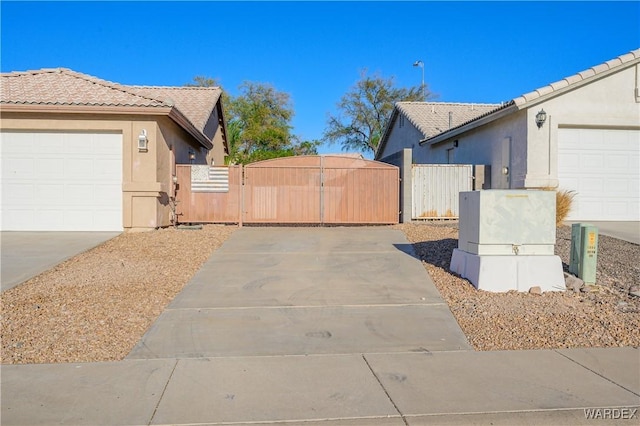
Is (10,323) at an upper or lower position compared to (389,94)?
lower

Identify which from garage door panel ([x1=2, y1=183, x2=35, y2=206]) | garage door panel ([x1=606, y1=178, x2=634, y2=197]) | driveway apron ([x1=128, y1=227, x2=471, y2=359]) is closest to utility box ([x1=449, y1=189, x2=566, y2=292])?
driveway apron ([x1=128, y1=227, x2=471, y2=359])

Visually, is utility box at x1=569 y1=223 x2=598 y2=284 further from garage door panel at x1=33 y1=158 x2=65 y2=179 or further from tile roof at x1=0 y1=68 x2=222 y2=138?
garage door panel at x1=33 y1=158 x2=65 y2=179

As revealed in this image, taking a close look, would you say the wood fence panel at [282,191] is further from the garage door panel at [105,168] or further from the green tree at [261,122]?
the green tree at [261,122]

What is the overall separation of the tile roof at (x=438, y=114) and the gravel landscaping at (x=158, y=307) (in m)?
15.3

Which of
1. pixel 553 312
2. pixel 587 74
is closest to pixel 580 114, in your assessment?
pixel 587 74

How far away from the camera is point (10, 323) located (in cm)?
658

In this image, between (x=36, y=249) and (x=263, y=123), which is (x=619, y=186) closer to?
(x=36, y=249)

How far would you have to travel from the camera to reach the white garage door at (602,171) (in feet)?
49.6

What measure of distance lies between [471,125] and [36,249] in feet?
45.7

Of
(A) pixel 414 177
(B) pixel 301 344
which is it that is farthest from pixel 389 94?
(B) pixel 301 344

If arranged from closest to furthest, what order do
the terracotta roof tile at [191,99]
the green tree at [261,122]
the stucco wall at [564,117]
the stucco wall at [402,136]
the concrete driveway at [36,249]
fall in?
the concrete driveway at [36,249] → the stucco wall at [564,117] → the terracotta roof tile at [191,99] → the stucco wall at [402,136] → the green tree at [261,122]

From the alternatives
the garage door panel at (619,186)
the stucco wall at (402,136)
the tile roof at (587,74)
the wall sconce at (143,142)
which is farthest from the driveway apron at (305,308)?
the stucco wall at (402,136)

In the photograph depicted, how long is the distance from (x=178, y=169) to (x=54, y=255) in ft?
18.1

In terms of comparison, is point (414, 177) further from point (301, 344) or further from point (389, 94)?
point (389, 94)
